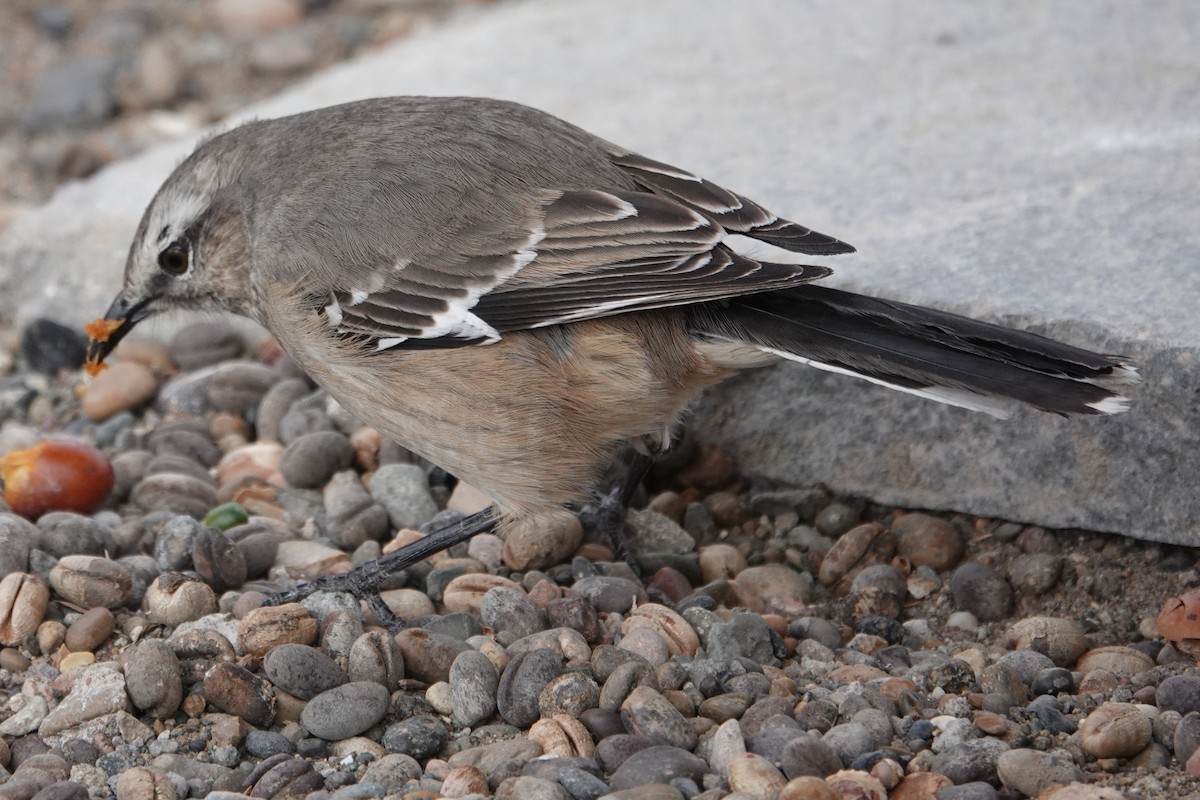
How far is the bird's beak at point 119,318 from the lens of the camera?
5.05m

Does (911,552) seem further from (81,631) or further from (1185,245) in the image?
(81,631)

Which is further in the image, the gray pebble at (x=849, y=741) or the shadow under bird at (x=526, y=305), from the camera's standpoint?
the shadow under bird at (x=526, y=305)

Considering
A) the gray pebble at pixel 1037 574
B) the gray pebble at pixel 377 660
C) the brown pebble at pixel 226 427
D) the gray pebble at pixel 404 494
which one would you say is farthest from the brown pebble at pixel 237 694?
the gray pebble at pixel 1037 574

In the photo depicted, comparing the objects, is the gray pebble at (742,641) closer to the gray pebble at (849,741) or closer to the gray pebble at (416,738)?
the gray pebble at (849,741)

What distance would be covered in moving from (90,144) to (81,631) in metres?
4.91

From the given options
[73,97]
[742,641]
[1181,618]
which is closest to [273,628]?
[742,641]

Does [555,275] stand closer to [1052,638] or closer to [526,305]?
[526,305]

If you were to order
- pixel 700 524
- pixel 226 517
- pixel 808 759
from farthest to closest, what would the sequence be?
1. pixel 700 524
2. pixel 226 517
3. pixel 808 759

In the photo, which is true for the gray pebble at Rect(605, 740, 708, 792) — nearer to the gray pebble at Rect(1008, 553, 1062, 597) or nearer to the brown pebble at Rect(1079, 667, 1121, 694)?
the brown pebble at Rect(1079, 667, 1121, 694)

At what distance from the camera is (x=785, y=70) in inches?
275

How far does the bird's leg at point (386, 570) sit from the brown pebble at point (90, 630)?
0.47m

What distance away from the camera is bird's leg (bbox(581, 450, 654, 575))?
4.82 metres

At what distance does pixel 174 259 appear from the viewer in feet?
16.1

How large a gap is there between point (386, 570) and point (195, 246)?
1.39m
